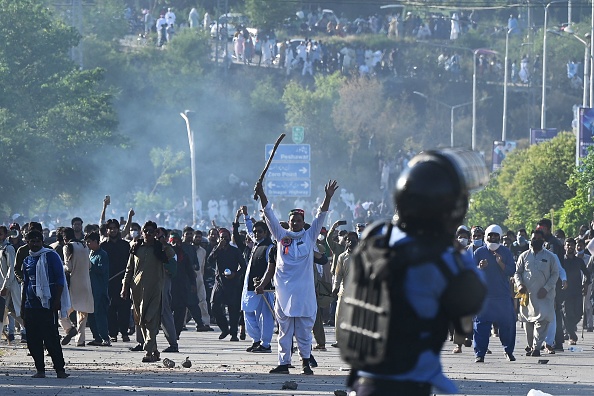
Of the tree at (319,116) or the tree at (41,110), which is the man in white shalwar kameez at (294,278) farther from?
the tree at (319,116)

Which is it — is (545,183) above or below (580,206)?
above

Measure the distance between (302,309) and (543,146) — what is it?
32.9m

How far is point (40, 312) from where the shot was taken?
14.8 metres

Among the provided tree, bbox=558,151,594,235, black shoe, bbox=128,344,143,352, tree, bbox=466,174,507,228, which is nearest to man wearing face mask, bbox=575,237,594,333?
black shoe, bbox=128,344,143,352

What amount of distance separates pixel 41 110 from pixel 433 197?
45.8 metres

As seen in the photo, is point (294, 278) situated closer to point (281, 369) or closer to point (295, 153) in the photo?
point (281, 369)

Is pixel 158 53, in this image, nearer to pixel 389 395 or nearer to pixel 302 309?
pixel 302 309

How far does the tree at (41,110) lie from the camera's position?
1939 inches

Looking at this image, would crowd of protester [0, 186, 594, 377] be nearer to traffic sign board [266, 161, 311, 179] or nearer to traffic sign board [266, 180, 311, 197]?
traffic sign board [266, 180, 311, 197]

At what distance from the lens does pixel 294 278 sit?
49.2 feet

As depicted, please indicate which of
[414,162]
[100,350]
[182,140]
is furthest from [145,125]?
[414,162]

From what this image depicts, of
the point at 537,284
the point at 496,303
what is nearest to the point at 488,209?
the point at 537,284

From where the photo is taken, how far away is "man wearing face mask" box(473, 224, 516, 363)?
57.4ft

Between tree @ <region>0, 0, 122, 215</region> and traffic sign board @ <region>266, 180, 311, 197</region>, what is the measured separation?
5.73 meters
